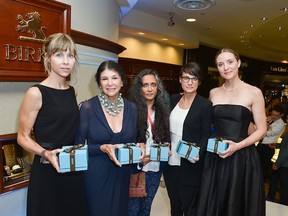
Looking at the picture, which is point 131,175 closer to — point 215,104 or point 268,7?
point 215,104

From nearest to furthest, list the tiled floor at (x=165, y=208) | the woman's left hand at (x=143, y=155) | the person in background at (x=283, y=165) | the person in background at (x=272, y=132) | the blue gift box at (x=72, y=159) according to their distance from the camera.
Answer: the blue gift box at (x=72, y=159), the woman's left hand at (x=143, y=155), the tiled floor at (x=165, y=208), the person in background at (x=283, y=165), the person in background at (x=272, y=132)

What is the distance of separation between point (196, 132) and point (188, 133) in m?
0.06

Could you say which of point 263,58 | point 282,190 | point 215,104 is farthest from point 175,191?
point 263,58

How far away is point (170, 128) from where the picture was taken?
1930 millimetres

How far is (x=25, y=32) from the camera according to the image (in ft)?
5.81

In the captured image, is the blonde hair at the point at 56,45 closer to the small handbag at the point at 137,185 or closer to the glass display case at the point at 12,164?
the glass display case at the point at 12,164

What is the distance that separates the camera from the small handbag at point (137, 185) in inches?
72.6

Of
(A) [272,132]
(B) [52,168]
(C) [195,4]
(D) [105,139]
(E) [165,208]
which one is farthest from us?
(C) [195,4]

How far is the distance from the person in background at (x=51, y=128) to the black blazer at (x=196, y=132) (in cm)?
79

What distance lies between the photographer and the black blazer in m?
1.82

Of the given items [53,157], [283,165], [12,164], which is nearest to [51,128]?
[53,157]

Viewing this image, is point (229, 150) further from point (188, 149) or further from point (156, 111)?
point (156, 111)

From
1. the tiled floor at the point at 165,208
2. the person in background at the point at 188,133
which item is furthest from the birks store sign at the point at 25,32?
the tiled floor at the point at 165,208

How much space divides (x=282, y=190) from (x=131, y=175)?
2644 mm
